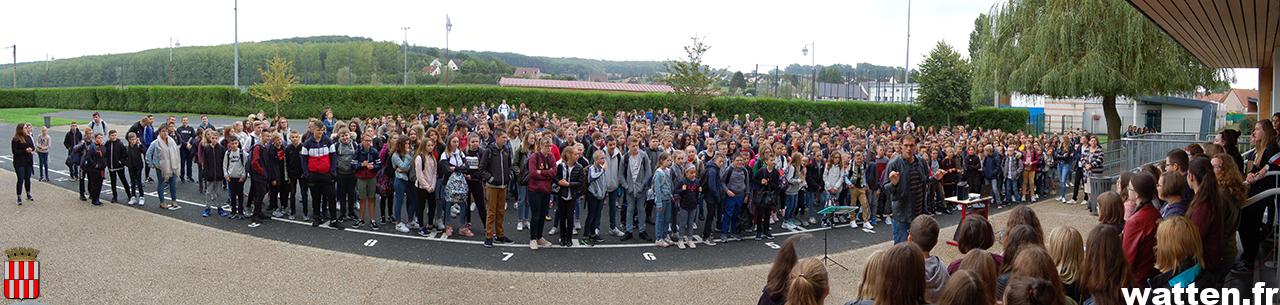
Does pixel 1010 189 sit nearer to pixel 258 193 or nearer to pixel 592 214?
pixel 592 214

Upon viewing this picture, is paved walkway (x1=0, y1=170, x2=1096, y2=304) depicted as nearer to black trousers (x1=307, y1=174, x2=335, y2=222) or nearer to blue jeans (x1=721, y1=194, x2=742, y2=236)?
black trousers (x1=307, y1=174, x2=335, y2=222)

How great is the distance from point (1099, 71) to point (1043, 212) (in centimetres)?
1164

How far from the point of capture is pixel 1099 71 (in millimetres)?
24938

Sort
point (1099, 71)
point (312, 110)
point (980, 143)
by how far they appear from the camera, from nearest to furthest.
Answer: point (980, 143), point (1099, 71), point (312, 110)

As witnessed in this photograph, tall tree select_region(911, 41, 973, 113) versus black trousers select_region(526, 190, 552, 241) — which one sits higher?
tall tree select_region(911, 41, 973, 113)

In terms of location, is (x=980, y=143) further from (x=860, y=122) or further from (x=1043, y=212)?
(x=860, y=122)

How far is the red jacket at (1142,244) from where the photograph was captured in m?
5.79

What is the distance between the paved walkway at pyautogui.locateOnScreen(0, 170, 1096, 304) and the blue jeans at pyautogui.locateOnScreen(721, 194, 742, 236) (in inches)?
68.1

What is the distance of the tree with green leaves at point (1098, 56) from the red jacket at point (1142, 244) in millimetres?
21324

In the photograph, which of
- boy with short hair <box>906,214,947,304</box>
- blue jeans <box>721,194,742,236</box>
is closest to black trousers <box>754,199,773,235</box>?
blue jeans <box>721,194,742,236</box>

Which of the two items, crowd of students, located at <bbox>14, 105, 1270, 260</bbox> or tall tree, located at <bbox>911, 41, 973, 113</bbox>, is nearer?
crowd of students, located at <bbox>14, 105, 1270, 260</bbox>

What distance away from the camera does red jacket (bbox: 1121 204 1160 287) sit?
5.79 m

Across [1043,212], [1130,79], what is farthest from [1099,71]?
[1043,212]

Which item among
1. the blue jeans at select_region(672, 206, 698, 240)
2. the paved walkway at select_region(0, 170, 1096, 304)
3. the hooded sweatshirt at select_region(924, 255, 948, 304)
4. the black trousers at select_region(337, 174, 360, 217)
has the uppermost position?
the hooded sweatshirt at select_region(924, 255, 948, 304)
